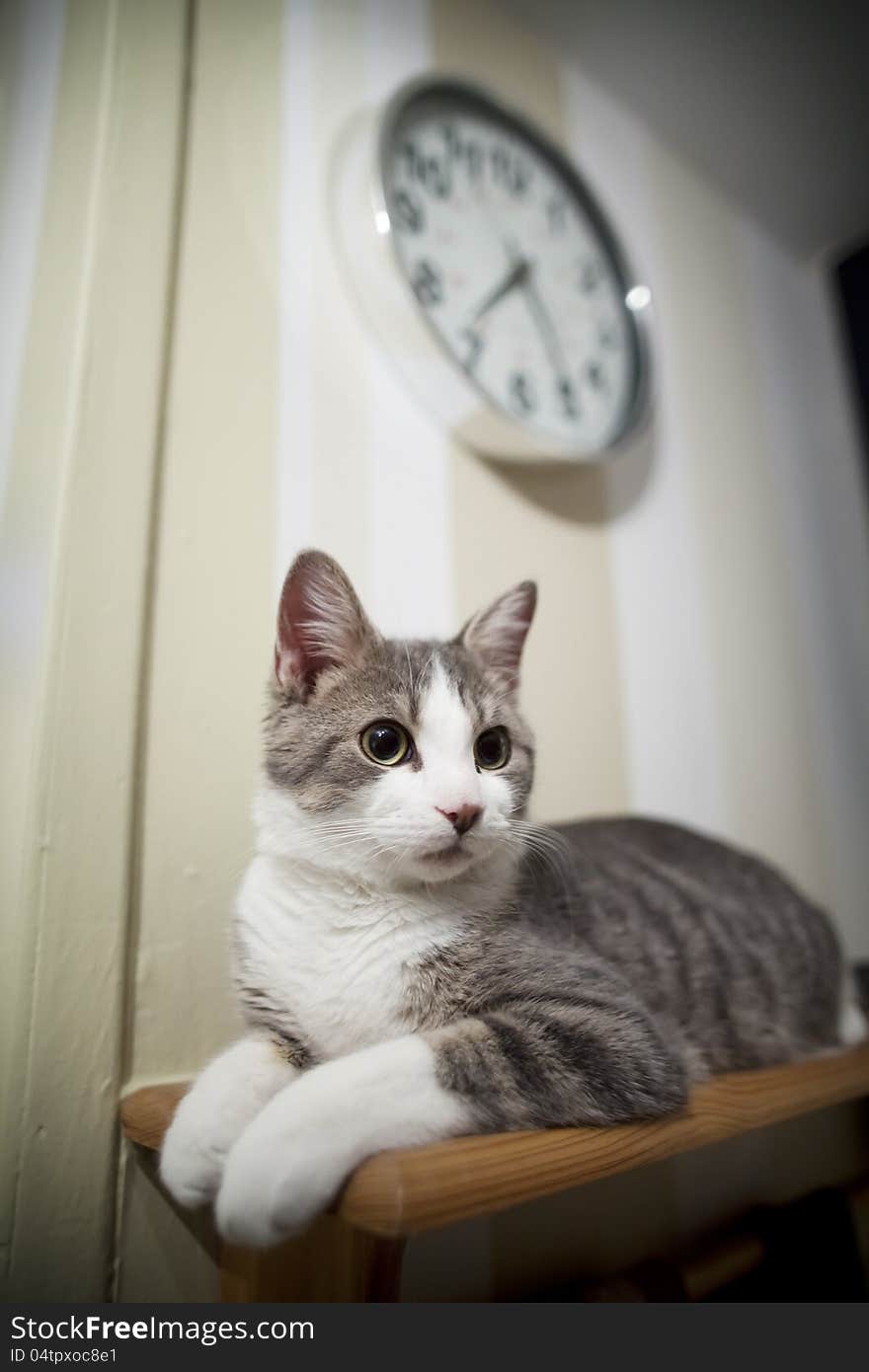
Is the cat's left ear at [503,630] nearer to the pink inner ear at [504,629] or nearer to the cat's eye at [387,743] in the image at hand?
the pink inner ear at [504,629]

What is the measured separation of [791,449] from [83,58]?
5.79ft

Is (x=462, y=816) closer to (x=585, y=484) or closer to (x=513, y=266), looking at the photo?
(x=585, y=484)

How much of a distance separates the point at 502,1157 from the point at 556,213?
5.11 ft

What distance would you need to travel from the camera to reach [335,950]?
2.28ft

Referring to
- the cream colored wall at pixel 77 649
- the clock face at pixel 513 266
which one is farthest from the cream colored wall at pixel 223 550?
the clock face at pixel 513 266

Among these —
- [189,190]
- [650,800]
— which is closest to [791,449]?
[650,800]

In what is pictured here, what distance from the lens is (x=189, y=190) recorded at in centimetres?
101

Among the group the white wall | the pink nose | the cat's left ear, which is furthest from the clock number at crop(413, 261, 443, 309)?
the pink nose

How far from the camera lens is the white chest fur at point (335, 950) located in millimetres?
669

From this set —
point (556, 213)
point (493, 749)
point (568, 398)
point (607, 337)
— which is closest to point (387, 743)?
point (493, 749)

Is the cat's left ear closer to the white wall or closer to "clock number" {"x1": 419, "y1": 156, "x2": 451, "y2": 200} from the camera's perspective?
the white wall

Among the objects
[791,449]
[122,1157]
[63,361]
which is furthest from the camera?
[791,449]

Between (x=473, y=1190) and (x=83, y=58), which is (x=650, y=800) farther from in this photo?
(x=83, y=58)

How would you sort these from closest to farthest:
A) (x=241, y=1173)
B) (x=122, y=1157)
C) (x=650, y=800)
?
(x=241, y=1173) → (x=122, y=1157) → (x=650, y=800)
